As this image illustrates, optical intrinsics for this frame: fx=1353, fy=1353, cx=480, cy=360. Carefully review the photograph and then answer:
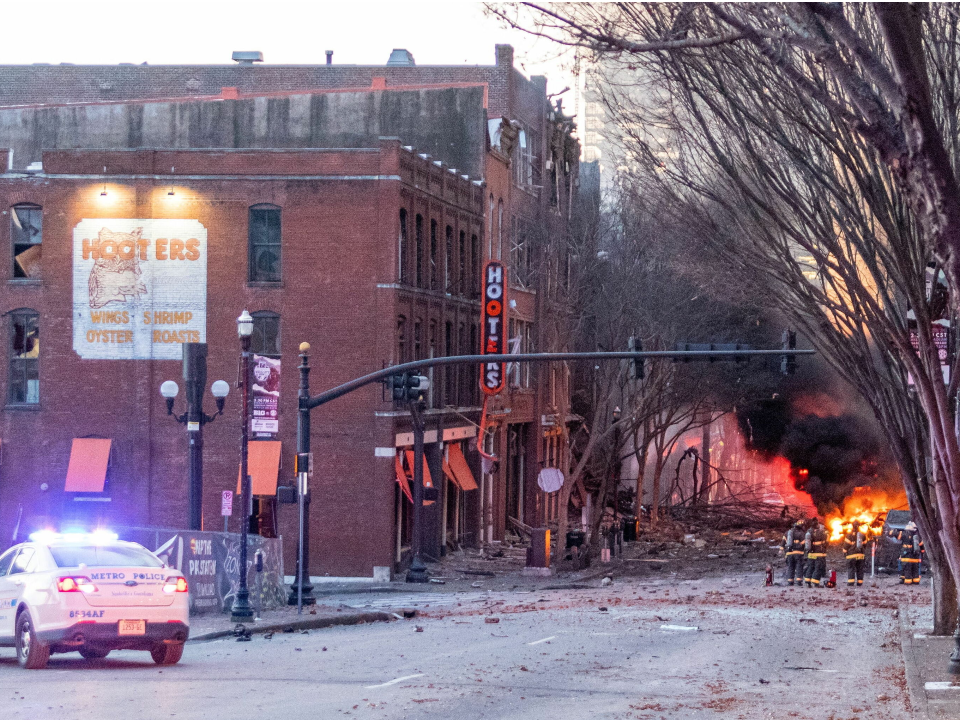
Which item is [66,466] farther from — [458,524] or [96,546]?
[96,546]

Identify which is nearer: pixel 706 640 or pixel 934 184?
pixel 934 184

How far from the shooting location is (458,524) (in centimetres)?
4428

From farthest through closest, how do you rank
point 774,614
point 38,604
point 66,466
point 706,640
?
point 66,466
point 774,614
point 706,640
point 38,604

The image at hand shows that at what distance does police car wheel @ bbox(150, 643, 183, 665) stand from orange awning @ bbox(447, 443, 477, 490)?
85.1 feet

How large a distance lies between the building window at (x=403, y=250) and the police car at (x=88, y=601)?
2224 centimetres

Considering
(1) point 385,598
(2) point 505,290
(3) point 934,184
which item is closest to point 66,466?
(1) point 385,598

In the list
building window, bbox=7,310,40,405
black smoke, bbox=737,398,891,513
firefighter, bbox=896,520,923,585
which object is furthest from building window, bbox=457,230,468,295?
black smoke, bbox=737,398,891,513

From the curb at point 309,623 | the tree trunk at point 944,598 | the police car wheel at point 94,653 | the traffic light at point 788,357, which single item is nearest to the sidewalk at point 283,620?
the curb at point 309,623

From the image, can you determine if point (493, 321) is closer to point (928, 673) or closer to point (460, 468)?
point (460, 468)

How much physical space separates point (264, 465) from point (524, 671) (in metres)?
20.7

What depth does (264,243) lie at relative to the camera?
37469 mm

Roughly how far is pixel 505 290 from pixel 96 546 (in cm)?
2782

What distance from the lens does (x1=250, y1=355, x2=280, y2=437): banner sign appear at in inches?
1078

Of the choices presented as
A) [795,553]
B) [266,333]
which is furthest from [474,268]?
[795,553]
